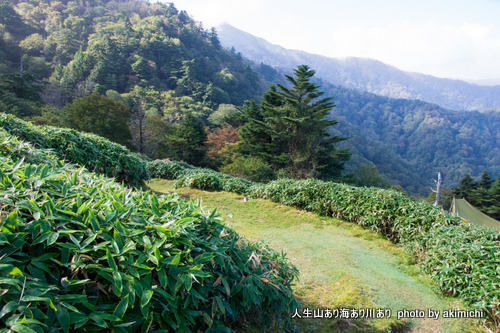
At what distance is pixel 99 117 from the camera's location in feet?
60.7

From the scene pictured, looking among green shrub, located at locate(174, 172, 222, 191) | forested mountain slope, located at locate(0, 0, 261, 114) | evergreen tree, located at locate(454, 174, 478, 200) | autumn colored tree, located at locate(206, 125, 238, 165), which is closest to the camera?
green shrub, located at locate(174, 172, 222, 191)

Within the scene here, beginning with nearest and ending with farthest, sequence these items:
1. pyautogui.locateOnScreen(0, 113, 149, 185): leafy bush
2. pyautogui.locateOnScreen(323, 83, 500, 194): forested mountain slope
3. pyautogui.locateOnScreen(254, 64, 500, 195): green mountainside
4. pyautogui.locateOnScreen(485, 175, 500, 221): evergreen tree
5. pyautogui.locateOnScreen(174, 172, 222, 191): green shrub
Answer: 1. pyautogui.locateOnScreen(0, 113, 149, 185): leafy bush
2. pyautogui.locateOnScreen(174, 172, 222, 191): green shrub
3. pyautogui.locateOnScreen(485, 175, 500, 221): evergreen tree
4. pyautogui.locateOnScreen(254, 64, 500, 195): green mountainside
5. pyautogui.locateOnScreen(323, 83, 500, 194): forested mountain slope

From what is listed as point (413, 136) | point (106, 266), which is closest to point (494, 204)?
point (106, 266)

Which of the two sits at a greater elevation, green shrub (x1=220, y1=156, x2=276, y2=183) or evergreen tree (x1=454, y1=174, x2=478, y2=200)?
evergreen tree (x1=454, y1=174, x2=478, y2=200)

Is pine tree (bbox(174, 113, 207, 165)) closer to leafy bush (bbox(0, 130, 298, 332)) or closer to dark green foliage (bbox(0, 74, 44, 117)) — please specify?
dark green foliage (bbox(0, 74, 44, 117))

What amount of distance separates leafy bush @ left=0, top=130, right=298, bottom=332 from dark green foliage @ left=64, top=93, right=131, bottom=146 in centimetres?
1926

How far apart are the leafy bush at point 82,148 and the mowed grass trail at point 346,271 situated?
2115 millimetres

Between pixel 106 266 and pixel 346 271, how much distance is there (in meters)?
3.14

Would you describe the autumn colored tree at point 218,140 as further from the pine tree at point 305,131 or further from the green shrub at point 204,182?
the green shrub at point 204,182

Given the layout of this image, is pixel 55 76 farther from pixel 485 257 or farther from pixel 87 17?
pixel 485 257

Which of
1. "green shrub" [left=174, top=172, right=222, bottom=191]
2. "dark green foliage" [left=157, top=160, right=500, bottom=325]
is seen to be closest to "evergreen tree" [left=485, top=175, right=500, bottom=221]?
"dark green foliage" [left=157, top=160, right=500, bottom=325]

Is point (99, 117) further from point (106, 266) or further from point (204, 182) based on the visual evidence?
point (106, 266)

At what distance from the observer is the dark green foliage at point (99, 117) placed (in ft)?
58.6

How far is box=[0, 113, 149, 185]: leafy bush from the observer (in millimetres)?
4145
